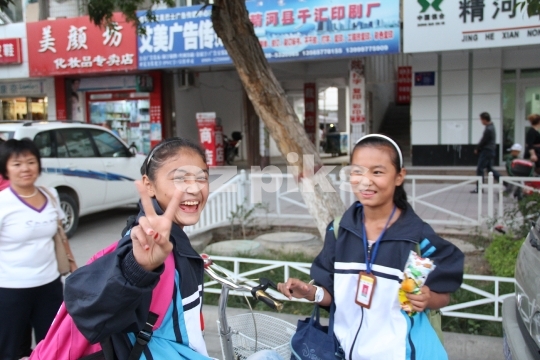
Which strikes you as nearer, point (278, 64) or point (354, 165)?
point (354, 165)

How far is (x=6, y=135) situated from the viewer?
6918mm

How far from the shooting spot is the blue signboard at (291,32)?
1089cm

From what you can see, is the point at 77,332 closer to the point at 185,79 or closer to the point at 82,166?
A: the point at 82,166

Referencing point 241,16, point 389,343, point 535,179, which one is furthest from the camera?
point 535,179

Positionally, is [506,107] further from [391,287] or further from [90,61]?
[391,287]

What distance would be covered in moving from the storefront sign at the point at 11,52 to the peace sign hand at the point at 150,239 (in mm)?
14840

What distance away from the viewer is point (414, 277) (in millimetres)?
1800

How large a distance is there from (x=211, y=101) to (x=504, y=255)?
13.4 m

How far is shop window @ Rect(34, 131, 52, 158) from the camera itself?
23.9 ft

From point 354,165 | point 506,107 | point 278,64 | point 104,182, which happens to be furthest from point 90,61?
point 354,165

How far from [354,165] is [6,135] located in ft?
20.9

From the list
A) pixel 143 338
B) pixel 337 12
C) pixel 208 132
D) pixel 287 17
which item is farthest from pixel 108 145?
pixel 143 338

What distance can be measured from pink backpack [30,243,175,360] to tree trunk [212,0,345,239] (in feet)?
11.0

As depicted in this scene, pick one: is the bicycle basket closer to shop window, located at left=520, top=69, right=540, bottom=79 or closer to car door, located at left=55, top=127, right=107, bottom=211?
car door, located at left=55, top=127, right=107, bottom=211
